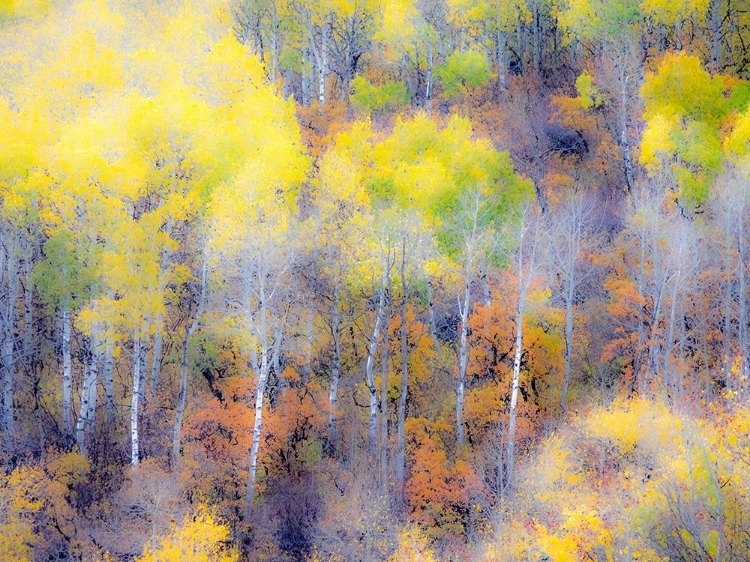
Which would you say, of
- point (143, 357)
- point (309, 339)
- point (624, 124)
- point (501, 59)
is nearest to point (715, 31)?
point (624, 124)

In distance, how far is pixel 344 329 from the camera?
26750 mm

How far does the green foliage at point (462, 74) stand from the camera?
4019 centimetres

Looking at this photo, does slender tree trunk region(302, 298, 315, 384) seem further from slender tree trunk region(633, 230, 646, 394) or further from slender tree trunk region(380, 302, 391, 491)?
slender tree trunk region(633, 230, 646, 394)

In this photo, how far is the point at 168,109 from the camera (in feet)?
79.8

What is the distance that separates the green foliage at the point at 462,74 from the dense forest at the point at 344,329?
35.6 ft

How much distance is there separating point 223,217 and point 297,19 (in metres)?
25.6

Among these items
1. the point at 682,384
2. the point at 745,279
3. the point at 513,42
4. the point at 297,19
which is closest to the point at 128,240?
the point at 682,384

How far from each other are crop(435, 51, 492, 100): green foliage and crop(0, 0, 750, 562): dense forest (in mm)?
10859

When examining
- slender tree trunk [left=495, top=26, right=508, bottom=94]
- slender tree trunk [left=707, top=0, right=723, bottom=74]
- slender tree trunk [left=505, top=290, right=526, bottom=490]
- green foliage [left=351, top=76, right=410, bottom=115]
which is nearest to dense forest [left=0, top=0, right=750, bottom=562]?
slender tree trunk [left=505, top=290, right=526, bottom=490]

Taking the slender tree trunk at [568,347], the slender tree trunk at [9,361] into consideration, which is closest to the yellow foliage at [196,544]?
the slender tree trunk at [9,361]

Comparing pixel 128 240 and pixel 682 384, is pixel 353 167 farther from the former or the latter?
pixel 682 384

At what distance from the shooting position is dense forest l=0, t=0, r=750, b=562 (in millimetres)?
20875

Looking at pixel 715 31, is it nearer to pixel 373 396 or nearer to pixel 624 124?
pixel 624 124

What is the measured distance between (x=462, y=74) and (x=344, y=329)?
20105 millimetres
